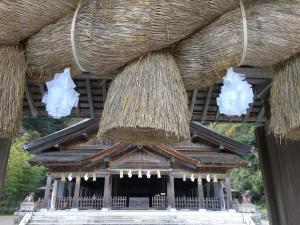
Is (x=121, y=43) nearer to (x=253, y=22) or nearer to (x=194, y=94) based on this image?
(x=253, y=22)

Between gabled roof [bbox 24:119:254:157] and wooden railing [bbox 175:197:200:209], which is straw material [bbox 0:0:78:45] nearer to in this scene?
gabled roof [bbox 24:119:254:157]

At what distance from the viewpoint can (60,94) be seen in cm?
106

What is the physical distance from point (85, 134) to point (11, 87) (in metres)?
13.0

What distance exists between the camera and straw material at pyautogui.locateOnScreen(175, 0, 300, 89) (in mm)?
909

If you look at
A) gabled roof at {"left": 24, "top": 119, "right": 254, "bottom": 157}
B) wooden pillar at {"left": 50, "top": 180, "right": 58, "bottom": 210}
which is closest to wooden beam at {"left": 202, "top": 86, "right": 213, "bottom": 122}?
gabled roof at {"left": 24, "top": 119, "right": 254, "bottom": 157}

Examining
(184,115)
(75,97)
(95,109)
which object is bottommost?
(184,115)

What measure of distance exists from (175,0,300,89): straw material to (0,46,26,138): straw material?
573 mm

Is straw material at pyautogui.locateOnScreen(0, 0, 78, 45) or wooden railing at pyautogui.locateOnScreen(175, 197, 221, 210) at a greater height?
straw material at pyautogui.locateOnScreen(0, 0, 78, 45)

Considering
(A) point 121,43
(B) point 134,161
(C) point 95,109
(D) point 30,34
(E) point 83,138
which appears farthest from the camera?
(E) point 83,138

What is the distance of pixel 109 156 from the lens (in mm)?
12383

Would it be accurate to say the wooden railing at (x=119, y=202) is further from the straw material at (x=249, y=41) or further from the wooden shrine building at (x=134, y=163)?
the straw material at (x=249, y=41)

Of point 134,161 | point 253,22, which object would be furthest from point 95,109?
point 134,161

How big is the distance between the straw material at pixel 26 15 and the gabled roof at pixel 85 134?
1174 centimetres

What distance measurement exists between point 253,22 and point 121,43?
43 centimetres
